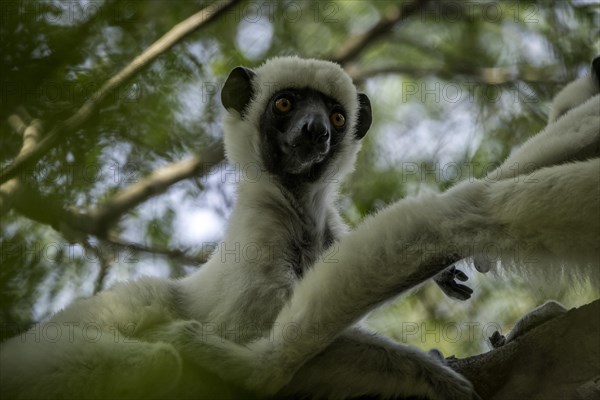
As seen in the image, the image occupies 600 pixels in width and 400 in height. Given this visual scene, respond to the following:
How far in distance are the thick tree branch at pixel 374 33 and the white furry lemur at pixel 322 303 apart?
11.2 feet

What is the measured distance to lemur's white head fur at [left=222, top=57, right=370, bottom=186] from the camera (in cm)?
573

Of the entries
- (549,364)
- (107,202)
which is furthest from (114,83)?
(549,364)

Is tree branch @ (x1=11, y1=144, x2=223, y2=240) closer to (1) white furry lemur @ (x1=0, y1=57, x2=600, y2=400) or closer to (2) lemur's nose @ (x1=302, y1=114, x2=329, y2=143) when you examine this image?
(1) white furry lemur @ (x1=0, y1=57, x2=600, y2=400)

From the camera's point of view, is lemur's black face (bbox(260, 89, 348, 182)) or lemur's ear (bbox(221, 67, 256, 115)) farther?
lemur's ear (bbox(221, 67, 256, 115))

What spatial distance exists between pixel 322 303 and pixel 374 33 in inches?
185

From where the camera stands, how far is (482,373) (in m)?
4.11

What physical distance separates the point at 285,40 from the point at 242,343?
4353 millimetres

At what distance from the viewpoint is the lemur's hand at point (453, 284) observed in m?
4.64

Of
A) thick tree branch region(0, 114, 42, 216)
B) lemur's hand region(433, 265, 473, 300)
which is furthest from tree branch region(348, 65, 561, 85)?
thick tree branch region(0, 114, 42, 216)

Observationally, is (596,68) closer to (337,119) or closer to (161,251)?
(337,119)

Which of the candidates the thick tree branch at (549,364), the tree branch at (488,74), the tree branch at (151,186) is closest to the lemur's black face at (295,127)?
the tree branch at (151,186)

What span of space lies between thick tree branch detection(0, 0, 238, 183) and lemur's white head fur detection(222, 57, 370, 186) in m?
0.61

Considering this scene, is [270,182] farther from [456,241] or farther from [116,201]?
[456,241]

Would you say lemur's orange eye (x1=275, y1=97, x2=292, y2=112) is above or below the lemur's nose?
above
